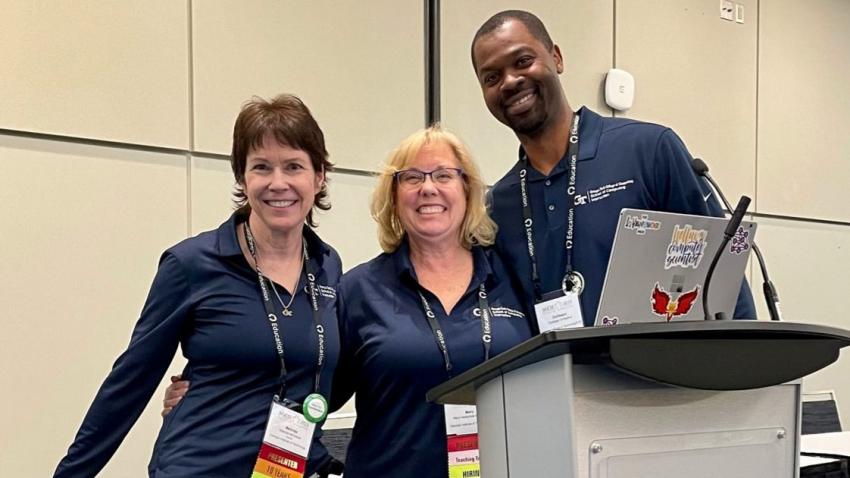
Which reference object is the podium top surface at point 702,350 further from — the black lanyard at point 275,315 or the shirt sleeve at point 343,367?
the shirt sleeve at point 343,367

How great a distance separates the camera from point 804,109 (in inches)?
203

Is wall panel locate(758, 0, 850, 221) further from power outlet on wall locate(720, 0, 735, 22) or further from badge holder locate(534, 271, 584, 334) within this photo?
badge holder locate(534, 271, 584, 334)

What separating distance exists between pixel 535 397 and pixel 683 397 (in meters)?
0.17

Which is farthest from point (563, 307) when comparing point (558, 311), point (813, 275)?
Result: point (813, 275)

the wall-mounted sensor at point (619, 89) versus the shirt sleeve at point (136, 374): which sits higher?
the wall-mounted sensor at point (619, 89)

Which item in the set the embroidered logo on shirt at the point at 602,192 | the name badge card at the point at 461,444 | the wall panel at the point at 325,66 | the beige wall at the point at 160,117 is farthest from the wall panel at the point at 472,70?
the name badge card at the point at 461,444

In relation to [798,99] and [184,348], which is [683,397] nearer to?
[184,348]

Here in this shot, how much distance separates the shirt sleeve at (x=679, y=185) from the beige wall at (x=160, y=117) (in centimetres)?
173

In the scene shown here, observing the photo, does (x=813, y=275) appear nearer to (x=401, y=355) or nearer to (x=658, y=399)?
(x=401, y=355)

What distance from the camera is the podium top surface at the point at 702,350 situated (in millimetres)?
862

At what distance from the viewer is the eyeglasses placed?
205 cm

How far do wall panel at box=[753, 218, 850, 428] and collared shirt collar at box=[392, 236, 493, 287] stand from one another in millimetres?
3273

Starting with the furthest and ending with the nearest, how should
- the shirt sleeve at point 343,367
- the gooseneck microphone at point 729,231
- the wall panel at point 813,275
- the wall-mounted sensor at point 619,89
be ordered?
the wall panel at point 813,275, the wall-mounted sensor at point 619,89, the shirt sleeve at point 343,367, the gooseneck microphone at point 729,231

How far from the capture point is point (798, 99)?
5.13m
